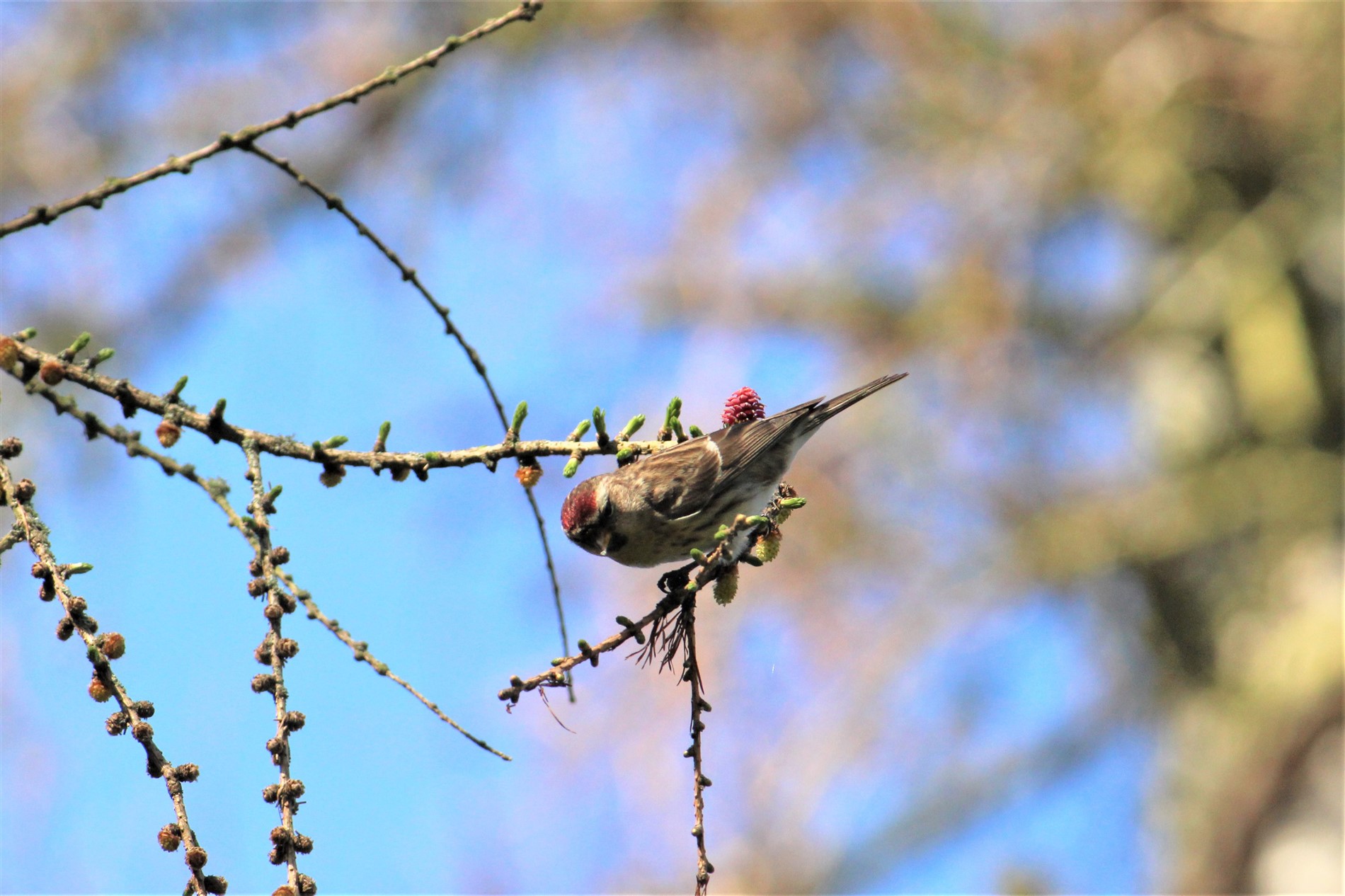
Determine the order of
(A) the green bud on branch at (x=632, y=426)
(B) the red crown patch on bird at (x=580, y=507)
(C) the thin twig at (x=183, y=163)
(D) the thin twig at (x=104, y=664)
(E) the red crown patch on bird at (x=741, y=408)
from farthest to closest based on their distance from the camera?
(B) the red crown patch on bird at (x=580, y=507) < (E) the red crown patch on bird at (x=741, y=408) < (A) the green bud on branch at (x=632, y=426) < (C) the thin twig at (x=183, y=163) < (D) the thin twig at (x=104, y=664)

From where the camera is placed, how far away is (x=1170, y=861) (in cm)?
1002

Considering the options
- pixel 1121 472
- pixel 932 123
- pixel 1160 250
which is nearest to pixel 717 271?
pixel 932 123

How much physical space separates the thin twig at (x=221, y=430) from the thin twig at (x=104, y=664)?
0.57 feet

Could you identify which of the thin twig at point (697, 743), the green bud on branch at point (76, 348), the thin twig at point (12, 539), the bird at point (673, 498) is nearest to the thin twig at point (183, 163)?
the green bud on branch at point (76, 348)

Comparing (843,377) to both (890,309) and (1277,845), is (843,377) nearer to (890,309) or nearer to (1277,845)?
(890,309)

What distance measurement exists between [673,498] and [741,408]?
33.0 inches

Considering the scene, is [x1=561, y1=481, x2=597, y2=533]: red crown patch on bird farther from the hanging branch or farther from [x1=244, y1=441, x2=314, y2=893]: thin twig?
[x1=244, y1=441, x2=314, y2=893]: thin twig

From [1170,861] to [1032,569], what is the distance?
3.00 m

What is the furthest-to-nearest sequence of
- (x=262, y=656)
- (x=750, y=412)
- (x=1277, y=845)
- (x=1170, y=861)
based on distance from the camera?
(x=1170, y=861) → (x=1277, y=845) → (x=750, y=412) → (x=262, y=656)

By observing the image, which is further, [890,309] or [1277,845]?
[890,309]

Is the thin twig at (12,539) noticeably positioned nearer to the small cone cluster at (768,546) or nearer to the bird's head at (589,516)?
the small cone cluster at (768,546)

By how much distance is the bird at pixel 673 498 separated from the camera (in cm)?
341

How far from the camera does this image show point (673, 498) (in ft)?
11.5

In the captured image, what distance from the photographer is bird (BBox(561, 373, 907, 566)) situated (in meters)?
3.41
